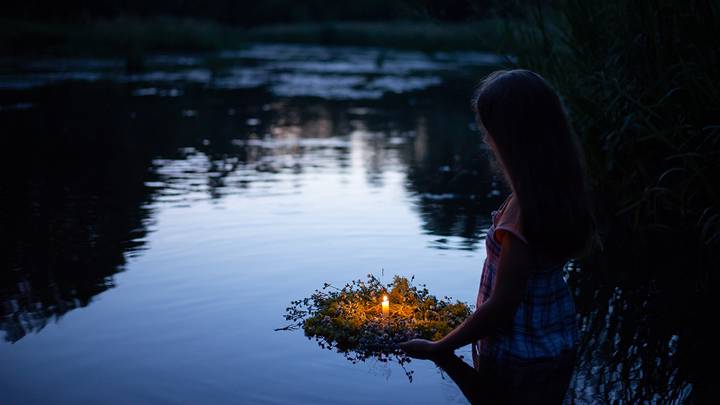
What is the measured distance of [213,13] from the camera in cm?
5950

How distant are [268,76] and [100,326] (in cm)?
2317

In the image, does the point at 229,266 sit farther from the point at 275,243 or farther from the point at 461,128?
the point at 461,128

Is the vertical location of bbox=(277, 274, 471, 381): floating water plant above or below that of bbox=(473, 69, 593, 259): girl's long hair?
below

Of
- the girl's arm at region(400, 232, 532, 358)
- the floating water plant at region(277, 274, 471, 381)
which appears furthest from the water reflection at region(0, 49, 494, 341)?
the girl's arm at region(400, 232, 532, 358)

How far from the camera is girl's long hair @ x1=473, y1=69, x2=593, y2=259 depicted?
2.73m

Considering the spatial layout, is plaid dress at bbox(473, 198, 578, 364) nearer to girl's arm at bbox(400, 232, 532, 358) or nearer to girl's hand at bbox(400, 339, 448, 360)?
girl's arm at bbox(400, 232, 532, 358)

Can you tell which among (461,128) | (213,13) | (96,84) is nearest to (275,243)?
(461,128)

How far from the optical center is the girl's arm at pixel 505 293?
2.71 meters

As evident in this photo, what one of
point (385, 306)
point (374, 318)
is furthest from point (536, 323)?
point (374, 318)

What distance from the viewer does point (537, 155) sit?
276cm

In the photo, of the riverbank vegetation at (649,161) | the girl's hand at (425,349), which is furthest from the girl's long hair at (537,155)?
the riverbank vegetation at (649,161)

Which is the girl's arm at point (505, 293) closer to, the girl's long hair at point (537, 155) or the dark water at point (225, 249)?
the girl's long hair at point (537, 155)

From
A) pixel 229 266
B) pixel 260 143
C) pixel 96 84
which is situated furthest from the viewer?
pixel 96 84

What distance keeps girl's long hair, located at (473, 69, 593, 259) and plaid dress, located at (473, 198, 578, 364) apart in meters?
0.14
